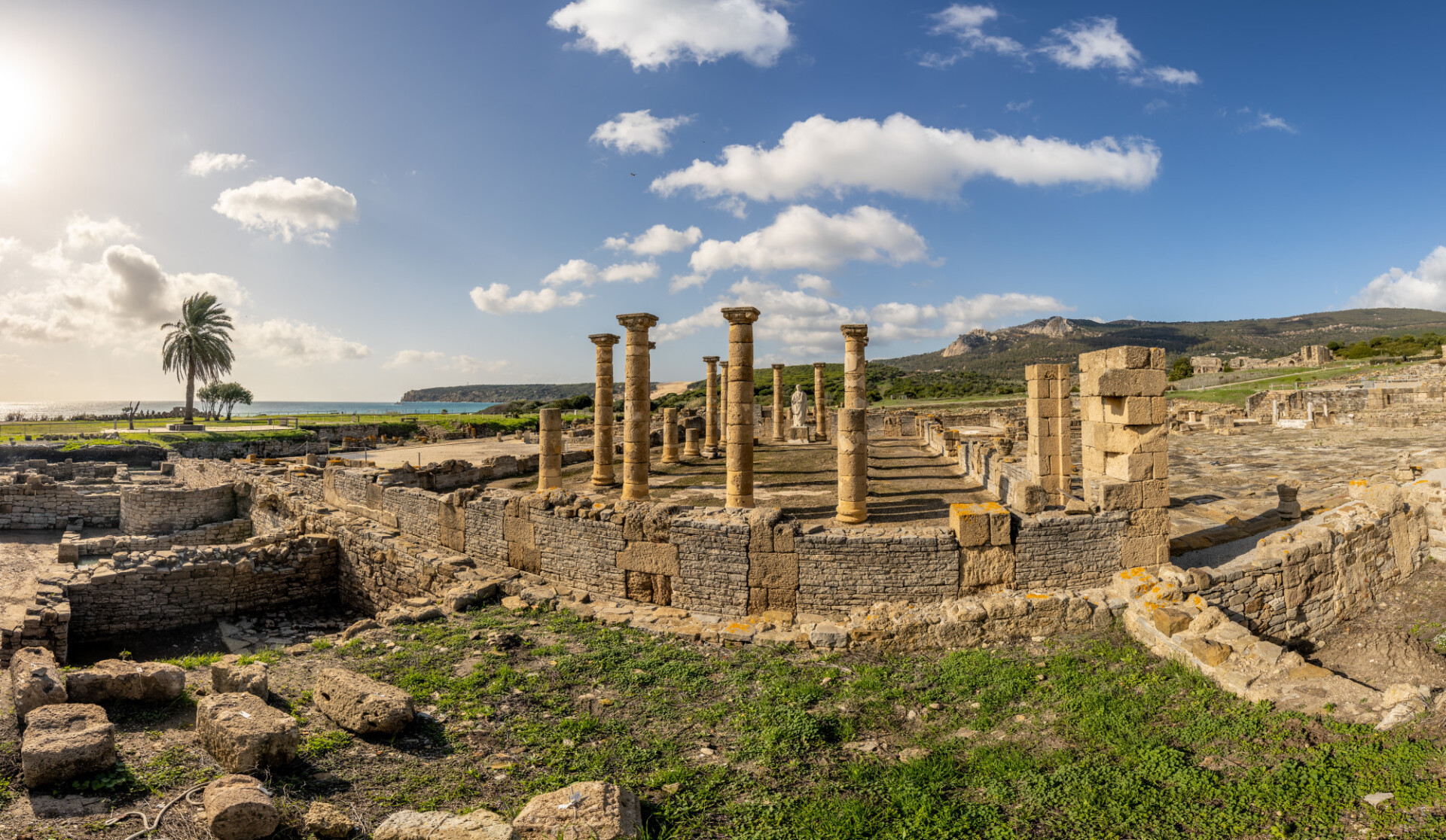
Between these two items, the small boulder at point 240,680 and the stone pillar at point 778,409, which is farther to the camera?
the stone pillar at point 778,409

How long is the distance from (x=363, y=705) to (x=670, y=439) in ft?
58.0

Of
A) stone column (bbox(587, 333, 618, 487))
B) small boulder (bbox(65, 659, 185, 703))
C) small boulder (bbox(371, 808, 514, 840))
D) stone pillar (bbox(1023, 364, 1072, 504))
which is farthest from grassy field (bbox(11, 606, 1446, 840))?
stone column (bbox(587, 333, 618, 487))

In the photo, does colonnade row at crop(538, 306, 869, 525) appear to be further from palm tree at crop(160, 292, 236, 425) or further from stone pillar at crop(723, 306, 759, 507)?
palm tree at crop(160, 292, 236, 425)

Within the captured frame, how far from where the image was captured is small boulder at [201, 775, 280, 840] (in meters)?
3.97

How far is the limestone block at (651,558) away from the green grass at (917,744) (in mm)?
1987

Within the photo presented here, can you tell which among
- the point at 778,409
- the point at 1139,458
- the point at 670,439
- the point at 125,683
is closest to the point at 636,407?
the point at 670,439

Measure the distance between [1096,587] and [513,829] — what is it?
358 inches

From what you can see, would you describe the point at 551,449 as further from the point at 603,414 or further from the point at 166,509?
the point at 166,509

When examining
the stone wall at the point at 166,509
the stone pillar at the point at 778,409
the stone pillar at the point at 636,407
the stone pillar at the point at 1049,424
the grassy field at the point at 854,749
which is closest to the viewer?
the grassy field at the point at 854,749

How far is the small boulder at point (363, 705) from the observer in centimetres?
589

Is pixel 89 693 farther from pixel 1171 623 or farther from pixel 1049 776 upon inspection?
pixel 1171 623

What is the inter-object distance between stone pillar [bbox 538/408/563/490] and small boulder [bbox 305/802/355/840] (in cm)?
1177

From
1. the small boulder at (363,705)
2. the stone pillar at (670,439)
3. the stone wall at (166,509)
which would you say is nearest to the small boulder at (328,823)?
the small boulder at (363,705)

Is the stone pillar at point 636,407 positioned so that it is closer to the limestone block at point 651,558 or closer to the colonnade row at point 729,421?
the colonnade row at point 729,421
